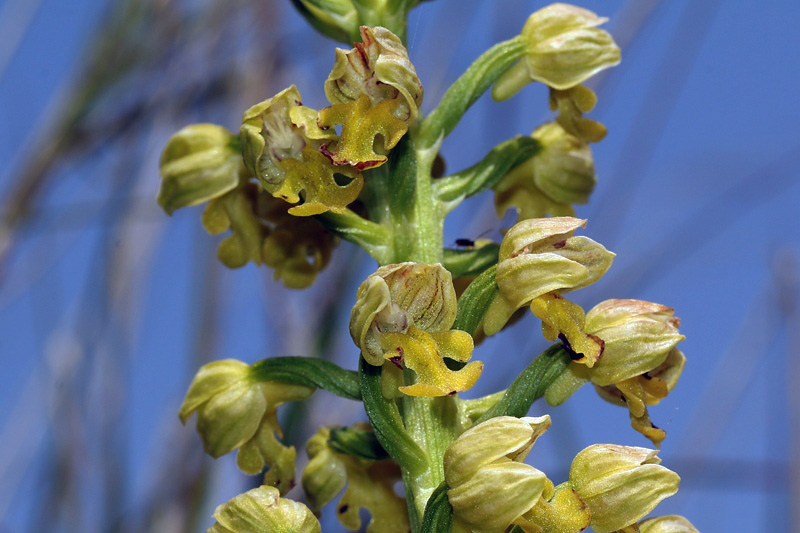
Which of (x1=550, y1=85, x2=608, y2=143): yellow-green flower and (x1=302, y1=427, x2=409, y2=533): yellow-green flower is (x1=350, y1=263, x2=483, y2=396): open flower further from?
(x1=550, y1=85, x2=608, y2=143): yellow-green flower

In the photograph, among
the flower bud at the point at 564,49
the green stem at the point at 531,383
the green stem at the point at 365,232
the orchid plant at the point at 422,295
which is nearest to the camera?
the orchid plant at the point at 422,295

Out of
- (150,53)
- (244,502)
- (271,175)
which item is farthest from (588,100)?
(150,53)

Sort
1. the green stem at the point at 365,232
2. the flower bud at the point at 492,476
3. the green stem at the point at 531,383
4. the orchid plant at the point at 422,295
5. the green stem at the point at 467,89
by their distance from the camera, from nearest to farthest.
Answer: the flower bud at the point at 492,476 → the orchid plant at the point at 422,295 → the green stem at the point at 531,383 → the green stem at the point at 365,232 → the green stem at the point at 467,89

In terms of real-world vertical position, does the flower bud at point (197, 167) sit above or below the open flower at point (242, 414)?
above

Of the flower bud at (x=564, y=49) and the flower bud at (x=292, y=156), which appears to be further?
the flower bud at (x=564, y=49)

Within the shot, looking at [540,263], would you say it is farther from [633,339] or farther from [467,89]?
[467,89]

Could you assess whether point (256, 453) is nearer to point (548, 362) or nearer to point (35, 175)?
point (548, 362)

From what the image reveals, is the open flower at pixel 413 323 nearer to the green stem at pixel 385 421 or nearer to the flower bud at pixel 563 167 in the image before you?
the green stem at pixel 385 421

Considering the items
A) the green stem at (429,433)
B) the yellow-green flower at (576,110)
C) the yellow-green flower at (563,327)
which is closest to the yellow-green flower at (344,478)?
the green stem at (429,433)

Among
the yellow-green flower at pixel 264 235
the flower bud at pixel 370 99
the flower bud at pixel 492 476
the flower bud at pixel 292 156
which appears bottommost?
the flower bud at pixel 492 476
